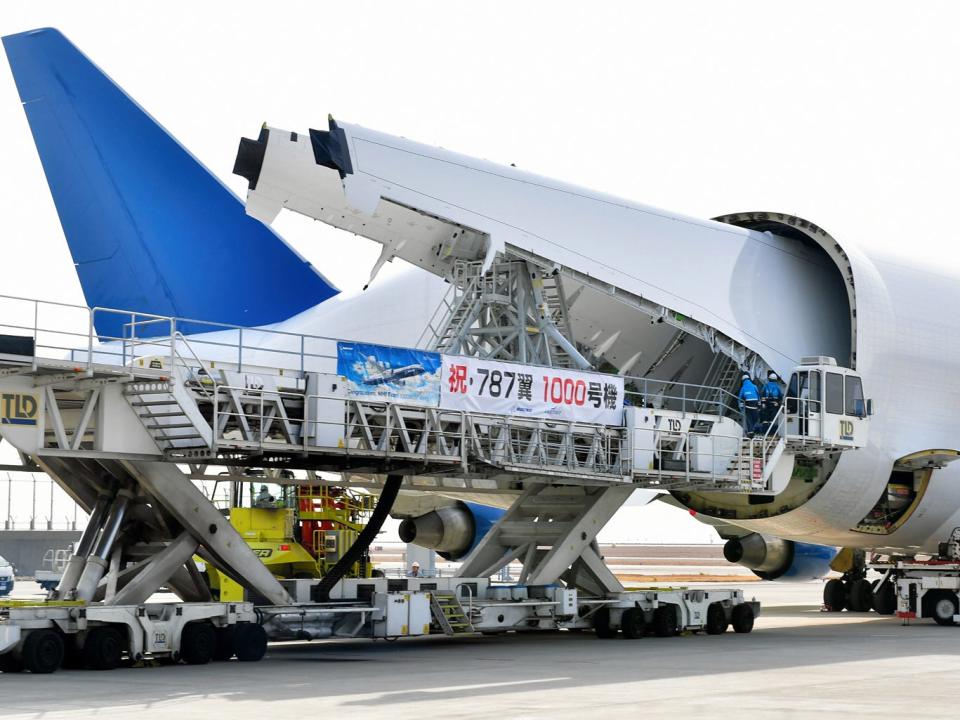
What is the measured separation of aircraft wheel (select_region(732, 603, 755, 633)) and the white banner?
4.78 meters

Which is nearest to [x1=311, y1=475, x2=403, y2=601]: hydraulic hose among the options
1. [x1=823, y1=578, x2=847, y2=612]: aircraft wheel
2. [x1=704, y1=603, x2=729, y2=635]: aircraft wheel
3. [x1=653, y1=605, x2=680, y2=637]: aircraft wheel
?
[x1=653, y1=605, x2=680, y2=637]: aircraft wheel

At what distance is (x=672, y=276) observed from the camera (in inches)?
1083

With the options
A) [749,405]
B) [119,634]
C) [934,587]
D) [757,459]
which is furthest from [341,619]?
[934,587]

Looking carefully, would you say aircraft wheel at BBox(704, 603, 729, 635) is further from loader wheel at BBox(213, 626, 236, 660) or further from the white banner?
loader wheel at BBox(213, 626, 236, 660)

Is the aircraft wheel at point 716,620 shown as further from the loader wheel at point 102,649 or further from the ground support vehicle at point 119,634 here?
the loader wheel at point 102,649

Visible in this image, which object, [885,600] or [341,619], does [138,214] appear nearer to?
[341,619]

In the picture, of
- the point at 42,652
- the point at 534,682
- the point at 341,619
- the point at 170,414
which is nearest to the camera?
the point at 534,682

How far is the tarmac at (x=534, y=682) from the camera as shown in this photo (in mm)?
14047

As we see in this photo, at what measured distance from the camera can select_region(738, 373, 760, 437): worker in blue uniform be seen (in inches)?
1093

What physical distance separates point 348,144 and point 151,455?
6516mm

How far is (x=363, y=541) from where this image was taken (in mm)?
23672

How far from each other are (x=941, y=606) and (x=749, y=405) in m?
6.70

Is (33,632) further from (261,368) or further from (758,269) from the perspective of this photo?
(758,269)

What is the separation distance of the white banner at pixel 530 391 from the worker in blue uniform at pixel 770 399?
3.26 m
